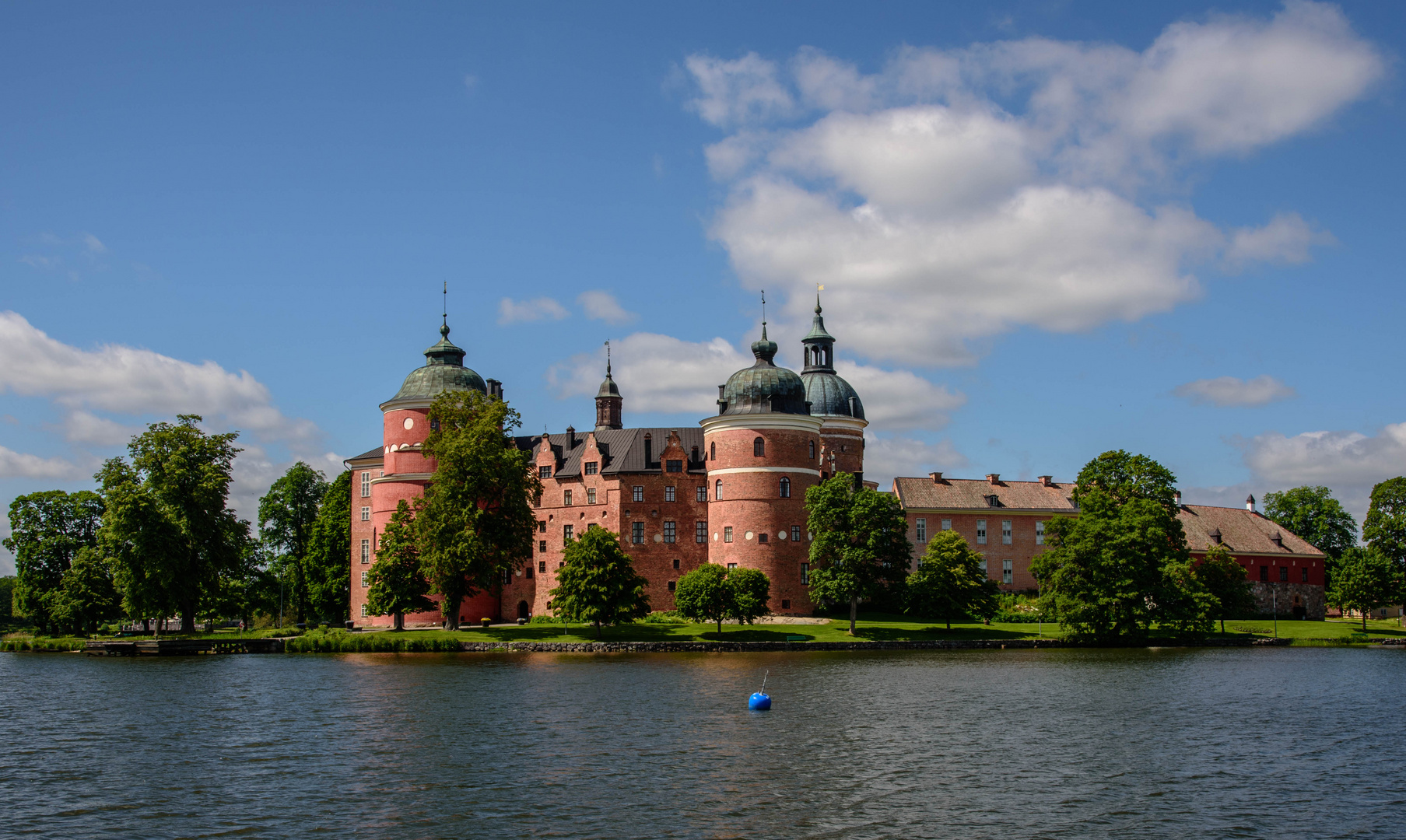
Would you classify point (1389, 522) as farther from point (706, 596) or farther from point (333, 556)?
point (333, 556)

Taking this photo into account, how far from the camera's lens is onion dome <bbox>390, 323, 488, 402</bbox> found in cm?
8269

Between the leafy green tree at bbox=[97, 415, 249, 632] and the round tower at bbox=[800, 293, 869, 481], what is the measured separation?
142 ft

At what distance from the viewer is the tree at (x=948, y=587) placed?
71.4 metres

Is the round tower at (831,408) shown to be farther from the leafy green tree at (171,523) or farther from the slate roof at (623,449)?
the leafy green tree at (171,523)

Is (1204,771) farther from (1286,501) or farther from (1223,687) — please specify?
(1286,501)

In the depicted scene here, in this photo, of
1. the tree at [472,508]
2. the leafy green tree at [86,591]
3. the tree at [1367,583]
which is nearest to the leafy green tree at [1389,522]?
the tree at [1367,583]

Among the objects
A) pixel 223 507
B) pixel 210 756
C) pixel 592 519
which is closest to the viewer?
pixel 210 756

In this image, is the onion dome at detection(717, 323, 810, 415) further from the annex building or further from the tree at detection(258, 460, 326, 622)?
the tree at detection(258, 460, 326, 622)

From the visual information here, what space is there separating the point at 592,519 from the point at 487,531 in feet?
46.4

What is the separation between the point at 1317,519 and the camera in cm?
10281

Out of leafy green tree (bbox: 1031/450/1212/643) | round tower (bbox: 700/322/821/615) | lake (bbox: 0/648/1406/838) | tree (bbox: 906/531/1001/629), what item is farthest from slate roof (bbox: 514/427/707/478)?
lake (bbox: 0/648/1406/838)

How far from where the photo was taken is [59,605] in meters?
74.9

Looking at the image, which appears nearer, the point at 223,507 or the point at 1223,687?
the point at 1223,687

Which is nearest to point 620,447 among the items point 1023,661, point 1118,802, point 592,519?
point 592,519
